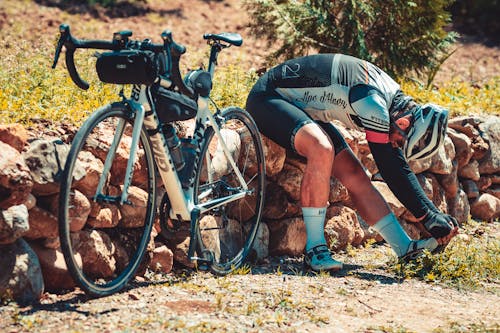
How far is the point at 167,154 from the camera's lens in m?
4.30

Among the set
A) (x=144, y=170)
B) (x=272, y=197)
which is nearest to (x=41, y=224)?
(x=144, y=170)

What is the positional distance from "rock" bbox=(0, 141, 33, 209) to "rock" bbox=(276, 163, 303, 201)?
2208mm

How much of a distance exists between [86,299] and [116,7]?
759 centimetres

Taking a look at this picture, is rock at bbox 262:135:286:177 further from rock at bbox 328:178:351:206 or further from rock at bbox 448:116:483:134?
rock at bbox 448:116:483:134

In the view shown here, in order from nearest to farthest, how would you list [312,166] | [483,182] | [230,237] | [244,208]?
[312,166], [230,237], [244,208], [483,182]

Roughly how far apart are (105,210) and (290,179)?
1.64 meters

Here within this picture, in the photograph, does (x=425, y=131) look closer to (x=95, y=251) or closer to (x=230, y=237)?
(x=230, y=237)

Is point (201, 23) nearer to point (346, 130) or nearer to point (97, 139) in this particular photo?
point (346, 130)

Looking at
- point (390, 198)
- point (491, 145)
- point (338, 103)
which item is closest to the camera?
point (338, 103)

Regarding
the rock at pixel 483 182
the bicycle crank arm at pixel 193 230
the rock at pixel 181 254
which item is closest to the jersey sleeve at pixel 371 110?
the bicycle crank arm at pixel 193 230

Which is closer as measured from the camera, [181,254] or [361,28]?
[181,254]

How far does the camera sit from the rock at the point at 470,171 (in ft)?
24.4

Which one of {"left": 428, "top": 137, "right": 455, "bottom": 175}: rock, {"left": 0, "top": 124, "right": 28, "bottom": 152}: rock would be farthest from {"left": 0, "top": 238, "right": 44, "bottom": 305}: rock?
{"left": 428, "top": 137, "right": 455, "bottom": 175}: rock

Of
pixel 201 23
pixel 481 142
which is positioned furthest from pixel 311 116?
pixel 201 23
